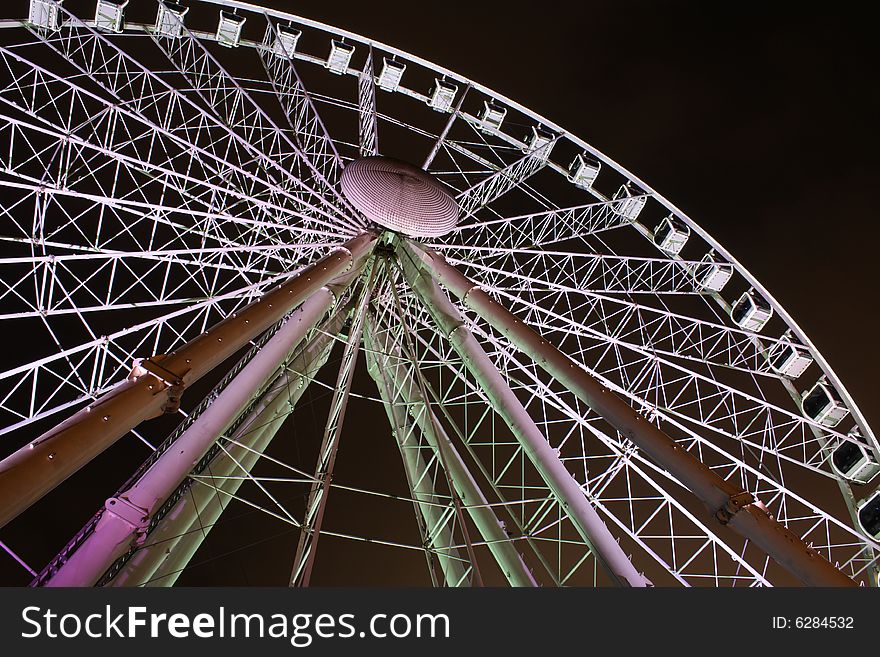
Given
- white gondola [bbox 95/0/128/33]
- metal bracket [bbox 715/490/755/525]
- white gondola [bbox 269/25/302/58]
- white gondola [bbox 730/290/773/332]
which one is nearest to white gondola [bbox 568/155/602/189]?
white gondola [bbox 730/290/773/332]

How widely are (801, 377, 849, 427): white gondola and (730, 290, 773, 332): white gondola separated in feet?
6.97

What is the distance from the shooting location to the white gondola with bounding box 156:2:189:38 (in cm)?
1808

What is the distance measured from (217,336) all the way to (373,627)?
4283mm

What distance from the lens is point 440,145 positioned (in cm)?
1917

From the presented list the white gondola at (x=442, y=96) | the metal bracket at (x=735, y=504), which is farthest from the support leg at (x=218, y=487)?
the white gondola at (x=442, y=96)

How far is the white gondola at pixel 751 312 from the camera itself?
20.7 m

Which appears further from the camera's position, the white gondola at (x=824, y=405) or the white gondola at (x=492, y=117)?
the white gondola at (x=492, y=117)

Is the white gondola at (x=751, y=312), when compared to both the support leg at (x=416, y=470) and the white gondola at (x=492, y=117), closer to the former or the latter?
the white gondola at (x=492, y=117)

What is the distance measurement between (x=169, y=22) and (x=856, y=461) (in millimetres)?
19745

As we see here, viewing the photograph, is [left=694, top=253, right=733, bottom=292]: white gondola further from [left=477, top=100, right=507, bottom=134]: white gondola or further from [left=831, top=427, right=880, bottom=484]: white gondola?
[left=477, top=100, right=507, bottom=134]: white gondola

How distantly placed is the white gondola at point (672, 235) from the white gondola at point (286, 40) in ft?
36.4

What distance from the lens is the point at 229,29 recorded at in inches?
762

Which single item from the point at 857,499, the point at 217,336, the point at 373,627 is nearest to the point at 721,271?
the point at 857,499

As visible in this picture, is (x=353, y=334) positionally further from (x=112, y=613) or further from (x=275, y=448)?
(x=275, y=448)
